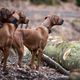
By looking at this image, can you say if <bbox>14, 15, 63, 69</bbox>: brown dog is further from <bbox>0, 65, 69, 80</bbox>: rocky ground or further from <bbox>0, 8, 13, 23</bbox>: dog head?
<bbox>0, 8, 13, 23</bbox>: dog head

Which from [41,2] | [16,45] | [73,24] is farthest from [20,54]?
[41,2]

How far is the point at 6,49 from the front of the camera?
944 centimetres

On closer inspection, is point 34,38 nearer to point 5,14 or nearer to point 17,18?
point 17,18

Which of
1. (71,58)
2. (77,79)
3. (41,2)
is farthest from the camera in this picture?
(41,2)

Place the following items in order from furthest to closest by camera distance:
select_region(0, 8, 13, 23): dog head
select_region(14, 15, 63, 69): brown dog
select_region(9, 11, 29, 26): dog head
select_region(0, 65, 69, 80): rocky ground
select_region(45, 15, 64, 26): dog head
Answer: select_region(45, 15, 64, 26): dog head → select_region(14, 15, 63, 69): brown dog → select_region(0, 65, 69, 80): rocky ground → select_region(9, 11, 29, 26): dog head → select_region(0, 8, 13, 23): dog head

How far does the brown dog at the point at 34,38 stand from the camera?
9.95 m

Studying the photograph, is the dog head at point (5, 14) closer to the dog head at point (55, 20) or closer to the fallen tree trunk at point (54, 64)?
the dog head at point (55, 20)

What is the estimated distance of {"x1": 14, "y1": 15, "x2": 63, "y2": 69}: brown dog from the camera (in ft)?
32.7

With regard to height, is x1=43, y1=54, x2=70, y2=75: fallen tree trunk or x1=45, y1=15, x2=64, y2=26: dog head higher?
x1=45, y1=15, x2=64, y2=26: dog head

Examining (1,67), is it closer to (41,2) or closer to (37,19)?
(37,19)

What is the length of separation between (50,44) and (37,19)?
13.6m

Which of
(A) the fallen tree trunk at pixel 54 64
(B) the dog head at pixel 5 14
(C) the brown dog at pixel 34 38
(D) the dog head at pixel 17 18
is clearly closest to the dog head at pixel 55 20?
(C) the brown dog at pixel 34 38

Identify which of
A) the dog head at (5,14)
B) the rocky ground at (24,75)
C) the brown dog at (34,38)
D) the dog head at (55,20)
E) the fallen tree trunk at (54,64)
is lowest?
the fallen tree trunk at (54,64)

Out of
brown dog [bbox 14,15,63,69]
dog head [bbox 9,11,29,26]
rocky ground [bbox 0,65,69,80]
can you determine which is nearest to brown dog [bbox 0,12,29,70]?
dog head [bbox 9,11,29,26]
